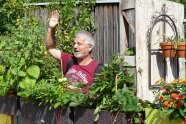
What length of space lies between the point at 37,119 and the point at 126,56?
1967 mm

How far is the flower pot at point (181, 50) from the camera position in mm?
5564

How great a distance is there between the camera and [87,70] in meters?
Answer: 3.89

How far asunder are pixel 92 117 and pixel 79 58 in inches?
47.1

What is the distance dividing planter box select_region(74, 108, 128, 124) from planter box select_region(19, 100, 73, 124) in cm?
9

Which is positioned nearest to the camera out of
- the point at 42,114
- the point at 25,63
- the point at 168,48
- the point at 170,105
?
the point at 170,105

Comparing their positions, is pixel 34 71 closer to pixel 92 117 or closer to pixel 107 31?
pixel 92 117

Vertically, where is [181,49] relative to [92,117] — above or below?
above

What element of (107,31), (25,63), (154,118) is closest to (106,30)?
(107,31)

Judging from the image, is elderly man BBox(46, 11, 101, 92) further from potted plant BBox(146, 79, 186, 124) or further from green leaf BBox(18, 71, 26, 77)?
potted plant BBox(146, 79, 186, 124)

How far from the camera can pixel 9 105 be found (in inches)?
147

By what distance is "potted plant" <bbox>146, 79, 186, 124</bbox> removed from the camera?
2.55m

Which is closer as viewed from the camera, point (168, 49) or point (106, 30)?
point (168, 49)

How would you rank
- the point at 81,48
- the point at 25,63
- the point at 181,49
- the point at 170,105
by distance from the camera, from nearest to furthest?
1. the point at 170,105
2. the point at 25,63
3. the point at 81,48
4. the point at 181,49

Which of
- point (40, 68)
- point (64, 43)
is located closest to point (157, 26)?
point (64, 43)
